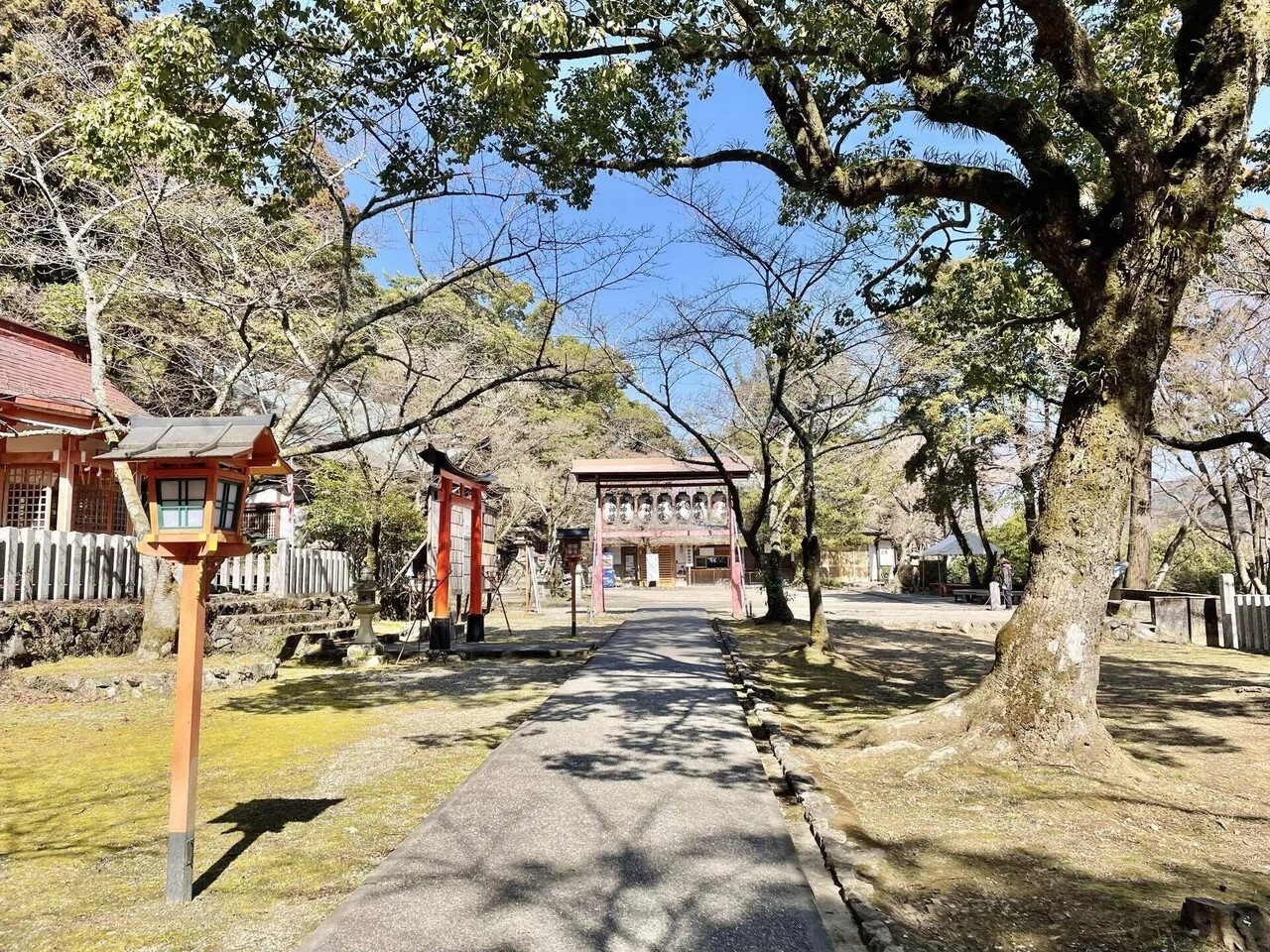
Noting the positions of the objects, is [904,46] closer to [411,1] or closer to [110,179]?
[411,1]

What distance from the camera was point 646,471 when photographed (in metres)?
20.8

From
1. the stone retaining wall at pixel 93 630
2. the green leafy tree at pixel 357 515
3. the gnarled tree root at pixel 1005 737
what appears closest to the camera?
the gnarled tree root at pixel 1005 737

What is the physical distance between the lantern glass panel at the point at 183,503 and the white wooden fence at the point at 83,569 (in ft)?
25.4

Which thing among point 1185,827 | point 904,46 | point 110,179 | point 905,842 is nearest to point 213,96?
point 110,179

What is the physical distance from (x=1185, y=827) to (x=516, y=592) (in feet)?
89.6

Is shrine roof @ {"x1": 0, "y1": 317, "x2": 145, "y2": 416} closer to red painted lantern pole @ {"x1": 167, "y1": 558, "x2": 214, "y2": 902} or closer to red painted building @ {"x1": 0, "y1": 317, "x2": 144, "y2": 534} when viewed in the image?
red painted building @ {"x1": 0, "y1": 317, "x2": 144, "y2": 534}

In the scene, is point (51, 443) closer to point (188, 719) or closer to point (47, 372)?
point (47, 372)

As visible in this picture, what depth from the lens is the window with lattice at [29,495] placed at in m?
14.8

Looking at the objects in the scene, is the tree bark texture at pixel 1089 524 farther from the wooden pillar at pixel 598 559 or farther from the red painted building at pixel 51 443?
the wooden pillar at pixel 598 559

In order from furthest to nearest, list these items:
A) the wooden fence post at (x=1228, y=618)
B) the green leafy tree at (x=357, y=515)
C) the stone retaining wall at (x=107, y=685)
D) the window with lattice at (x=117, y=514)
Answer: the green leafy tree at (x=357, y=515), the window with lattice at (x=117, y=514), the wooden fence post at (x=1228, y=618), the stone retaining wall at (x=107, y=685)

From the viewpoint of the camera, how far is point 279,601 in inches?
556

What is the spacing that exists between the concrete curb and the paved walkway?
177 millimetres

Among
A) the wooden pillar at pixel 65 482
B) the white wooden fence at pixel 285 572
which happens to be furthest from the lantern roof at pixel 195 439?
the wooden pillar at pixel 65 482

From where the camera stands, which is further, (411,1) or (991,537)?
(991,537)
